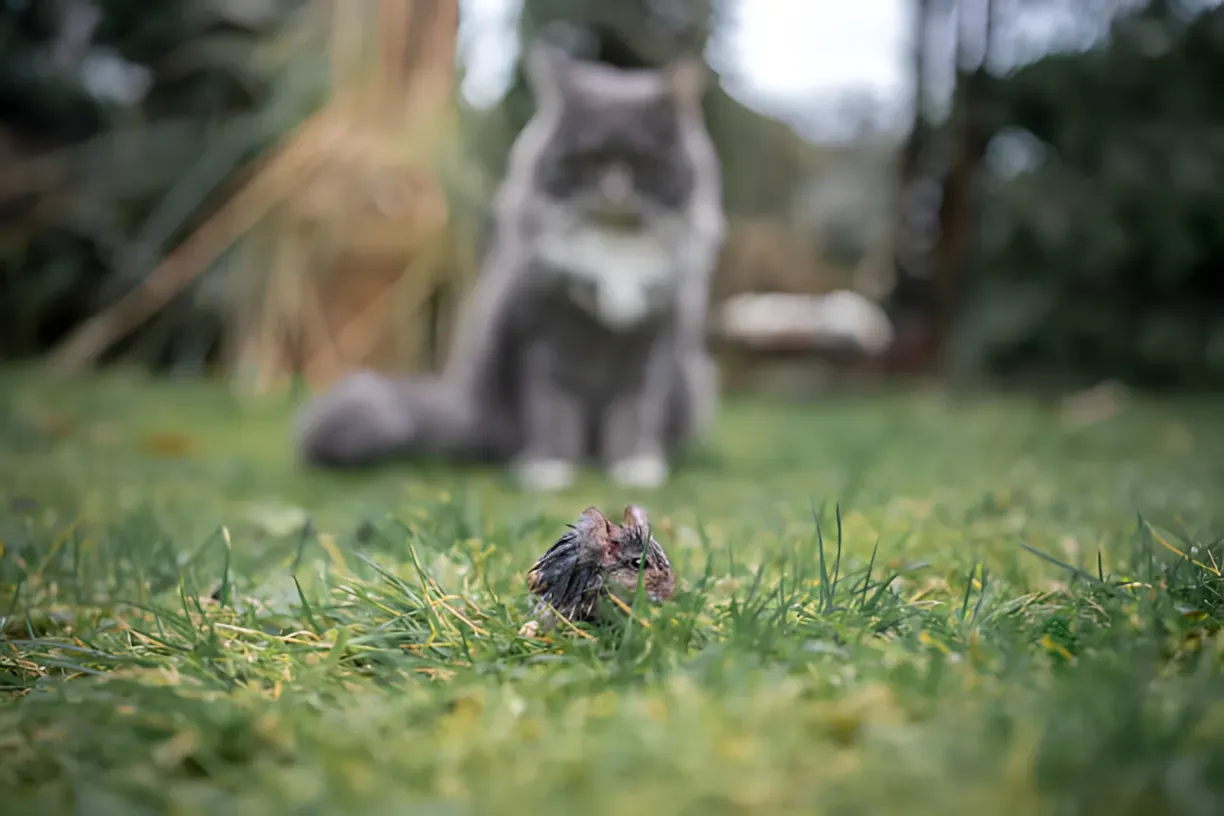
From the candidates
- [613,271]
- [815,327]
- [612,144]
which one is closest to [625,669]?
[613,271]

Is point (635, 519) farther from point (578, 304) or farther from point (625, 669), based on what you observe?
point (578, 304)

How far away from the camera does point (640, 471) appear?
3.53 m

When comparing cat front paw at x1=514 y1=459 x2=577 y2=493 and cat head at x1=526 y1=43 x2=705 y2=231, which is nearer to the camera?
cat front paw at x1=514 y1=459 x2=577 y2=493

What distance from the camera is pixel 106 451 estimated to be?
12.5 feet

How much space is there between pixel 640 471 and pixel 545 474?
0.35m

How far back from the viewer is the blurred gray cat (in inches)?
140

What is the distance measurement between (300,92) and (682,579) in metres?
6.16

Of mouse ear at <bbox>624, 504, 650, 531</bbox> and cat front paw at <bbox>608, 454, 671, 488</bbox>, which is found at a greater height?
mouse ear at <bbox>624, 504, 650, 531</bbox>

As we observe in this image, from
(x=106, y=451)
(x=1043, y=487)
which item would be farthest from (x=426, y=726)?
(x=106, y=451)

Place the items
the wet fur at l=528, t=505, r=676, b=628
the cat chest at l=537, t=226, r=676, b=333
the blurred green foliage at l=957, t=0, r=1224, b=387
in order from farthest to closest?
the blurred green foliage at l=957, t=0, r=1224, b=387, the cat chest at l=537, t=226, r=676, b=333, the wet fur at l=528, t=505, r=676, b=628

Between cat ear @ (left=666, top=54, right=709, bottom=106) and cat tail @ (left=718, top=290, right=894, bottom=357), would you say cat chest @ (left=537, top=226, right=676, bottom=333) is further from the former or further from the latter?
cat tail @ (left=718, top=290, right=894, bottom=357)

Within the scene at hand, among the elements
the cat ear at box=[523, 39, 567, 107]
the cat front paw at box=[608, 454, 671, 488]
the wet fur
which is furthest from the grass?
the cat ear at box=[523, 39, 567, 107]

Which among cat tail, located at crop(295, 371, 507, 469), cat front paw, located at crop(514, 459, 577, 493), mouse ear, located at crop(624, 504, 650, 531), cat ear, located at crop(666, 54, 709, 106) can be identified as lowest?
cat front paw, located at crop(514, 459, 577, 493)

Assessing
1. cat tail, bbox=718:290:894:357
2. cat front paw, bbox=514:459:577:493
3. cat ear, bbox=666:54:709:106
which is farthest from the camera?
cat tail, bbox=718:290:894:357
